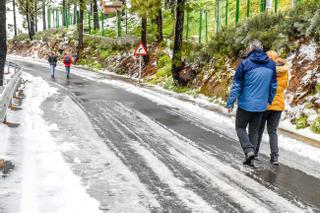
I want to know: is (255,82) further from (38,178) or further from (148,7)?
(148,7)

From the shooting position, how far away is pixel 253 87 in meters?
6.91

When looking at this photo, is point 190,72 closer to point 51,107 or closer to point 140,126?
point 51,107

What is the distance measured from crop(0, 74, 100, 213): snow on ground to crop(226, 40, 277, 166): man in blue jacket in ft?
9.48

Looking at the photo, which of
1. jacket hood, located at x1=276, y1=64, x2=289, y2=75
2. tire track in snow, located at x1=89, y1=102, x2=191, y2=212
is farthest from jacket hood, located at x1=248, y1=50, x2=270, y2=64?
tire track in snow, located at x1=89, y1=102, x2=191, y2=212

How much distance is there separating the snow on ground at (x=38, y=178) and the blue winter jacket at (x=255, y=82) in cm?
299

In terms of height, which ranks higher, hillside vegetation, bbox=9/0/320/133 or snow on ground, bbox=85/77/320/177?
hillside vegetation, bbox=9/0/320/133

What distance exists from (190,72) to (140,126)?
9320mm

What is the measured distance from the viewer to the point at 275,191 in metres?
5.88

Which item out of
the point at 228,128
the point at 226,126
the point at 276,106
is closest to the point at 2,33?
the point at 226,126

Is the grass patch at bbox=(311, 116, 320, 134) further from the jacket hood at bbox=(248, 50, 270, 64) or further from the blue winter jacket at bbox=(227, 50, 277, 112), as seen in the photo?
the jacket hood at bbox=(248, 50, 270, 64)

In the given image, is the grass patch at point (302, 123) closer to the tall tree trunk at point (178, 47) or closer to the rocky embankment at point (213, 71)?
the rocky embankment at point (213, 71)

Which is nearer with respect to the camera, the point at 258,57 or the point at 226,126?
the point at 258,57

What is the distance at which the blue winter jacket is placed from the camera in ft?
22.6

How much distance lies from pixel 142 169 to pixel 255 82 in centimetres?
233
